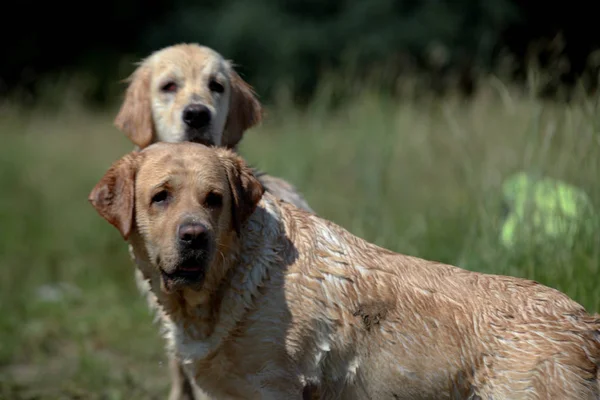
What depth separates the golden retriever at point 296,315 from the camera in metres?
3.53

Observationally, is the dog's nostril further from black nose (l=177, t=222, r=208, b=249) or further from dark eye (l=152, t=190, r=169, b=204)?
dark eye (l=152, t=190, r=169, b=204)

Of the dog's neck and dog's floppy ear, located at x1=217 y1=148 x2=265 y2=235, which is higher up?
dog's floppy ear, located at x1=217 y1=148 x2=265 y2=235

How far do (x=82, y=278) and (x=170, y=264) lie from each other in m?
5.42

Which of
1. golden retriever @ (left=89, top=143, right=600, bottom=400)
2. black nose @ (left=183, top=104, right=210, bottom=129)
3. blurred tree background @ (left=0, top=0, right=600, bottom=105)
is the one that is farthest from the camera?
blurred tree background @ (left=0, top=0, right=600, bottom=105)

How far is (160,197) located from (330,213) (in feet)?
16.0

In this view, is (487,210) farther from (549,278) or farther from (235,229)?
(235,229)

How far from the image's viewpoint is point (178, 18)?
23.2 meters

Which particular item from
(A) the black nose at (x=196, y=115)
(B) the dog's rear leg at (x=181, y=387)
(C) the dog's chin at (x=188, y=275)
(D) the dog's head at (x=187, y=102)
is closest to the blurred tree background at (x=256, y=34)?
(D) the dog's head at (x=187, y=102)

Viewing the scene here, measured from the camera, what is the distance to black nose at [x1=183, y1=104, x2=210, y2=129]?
4915 mm

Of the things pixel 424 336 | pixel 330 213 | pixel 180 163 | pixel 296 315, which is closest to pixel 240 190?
pixel 180 163

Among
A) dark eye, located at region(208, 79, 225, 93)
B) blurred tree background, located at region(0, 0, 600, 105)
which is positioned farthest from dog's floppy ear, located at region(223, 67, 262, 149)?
blurred tree background, located at region(0, 0, 600, 105)

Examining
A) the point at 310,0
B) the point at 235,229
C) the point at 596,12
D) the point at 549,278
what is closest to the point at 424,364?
the point at 235,229

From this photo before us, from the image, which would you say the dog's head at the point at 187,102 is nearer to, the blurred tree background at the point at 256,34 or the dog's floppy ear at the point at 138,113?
the dog's floppy ear at the point at 138,113

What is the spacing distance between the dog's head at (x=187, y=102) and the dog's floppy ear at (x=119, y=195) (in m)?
1.31
